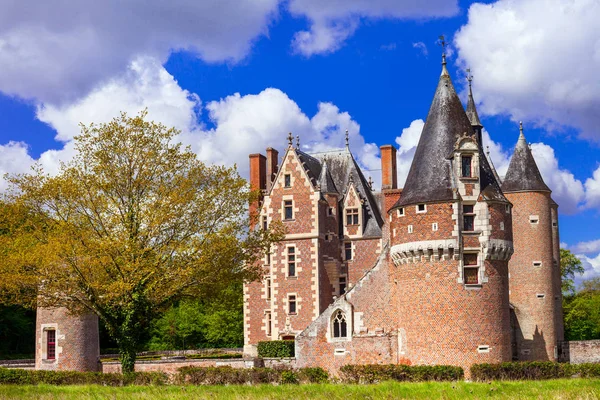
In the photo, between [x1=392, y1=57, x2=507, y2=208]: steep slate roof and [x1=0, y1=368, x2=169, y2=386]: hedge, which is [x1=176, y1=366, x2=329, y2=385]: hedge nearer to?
[x1=0, y1=368, x2=169, y2=386]: hedge

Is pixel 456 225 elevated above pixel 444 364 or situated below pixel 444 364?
above

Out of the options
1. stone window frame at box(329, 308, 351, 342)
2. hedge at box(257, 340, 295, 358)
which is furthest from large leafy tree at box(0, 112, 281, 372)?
hedge at box(257, 340, 295, 358)

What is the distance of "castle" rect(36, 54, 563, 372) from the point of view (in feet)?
92.1

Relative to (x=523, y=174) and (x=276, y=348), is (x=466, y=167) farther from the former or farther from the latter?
(x=276, y=348)

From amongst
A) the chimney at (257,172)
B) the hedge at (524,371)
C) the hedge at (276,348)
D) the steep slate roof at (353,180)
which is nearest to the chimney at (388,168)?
the steep slate roof at (353,180)

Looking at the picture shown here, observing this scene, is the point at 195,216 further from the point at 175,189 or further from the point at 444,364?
the point at 444,364

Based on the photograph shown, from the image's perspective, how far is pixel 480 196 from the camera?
1127 inches

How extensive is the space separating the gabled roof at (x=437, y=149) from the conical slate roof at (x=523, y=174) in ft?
25.5

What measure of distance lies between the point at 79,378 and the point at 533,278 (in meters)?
20.5

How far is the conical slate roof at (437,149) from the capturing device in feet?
94.4

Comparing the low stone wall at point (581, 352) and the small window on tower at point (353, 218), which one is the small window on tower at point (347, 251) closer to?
the small window on tower at point (353, 218)

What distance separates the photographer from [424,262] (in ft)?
93.4

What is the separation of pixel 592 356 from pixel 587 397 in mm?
21316

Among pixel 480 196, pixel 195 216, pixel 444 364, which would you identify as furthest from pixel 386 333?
pixel 195 216
